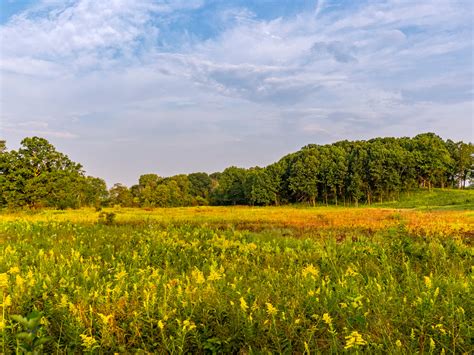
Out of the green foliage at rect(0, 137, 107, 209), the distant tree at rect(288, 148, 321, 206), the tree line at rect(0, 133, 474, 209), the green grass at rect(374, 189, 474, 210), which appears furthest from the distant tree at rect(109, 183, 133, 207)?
the green grass at rect(374, 189, 474, 210)

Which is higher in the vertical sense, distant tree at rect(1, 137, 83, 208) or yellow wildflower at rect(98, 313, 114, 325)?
distant tree at rect(1, 137, 83, 208)

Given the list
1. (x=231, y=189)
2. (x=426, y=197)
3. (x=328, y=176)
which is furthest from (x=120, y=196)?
(x=426, y=197)

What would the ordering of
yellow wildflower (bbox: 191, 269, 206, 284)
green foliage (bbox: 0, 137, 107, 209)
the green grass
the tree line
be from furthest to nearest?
the tree line, the green grass, green foliage (bbox: 0, 137, 107, 209), yellow wildflower (bbox: 191, 269, 206, 284)

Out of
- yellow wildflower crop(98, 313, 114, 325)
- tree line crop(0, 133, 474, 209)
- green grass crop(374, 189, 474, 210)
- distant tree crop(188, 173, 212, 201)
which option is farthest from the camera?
distant tree crop(188, 173, 212, 201)

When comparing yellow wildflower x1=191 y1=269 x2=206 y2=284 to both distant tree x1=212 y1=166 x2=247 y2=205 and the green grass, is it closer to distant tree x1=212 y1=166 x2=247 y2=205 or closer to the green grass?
the green grass

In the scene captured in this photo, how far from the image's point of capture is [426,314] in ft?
11.3

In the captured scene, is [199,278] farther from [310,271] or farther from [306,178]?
[306,178]

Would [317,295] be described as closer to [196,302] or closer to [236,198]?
[196,302]

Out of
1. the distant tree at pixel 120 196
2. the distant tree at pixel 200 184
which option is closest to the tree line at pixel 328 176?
the distant tree at pixel 120 196

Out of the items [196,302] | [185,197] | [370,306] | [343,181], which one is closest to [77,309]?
[196,302]

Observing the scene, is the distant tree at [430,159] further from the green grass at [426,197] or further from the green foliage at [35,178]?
the green foliage at [35,178]

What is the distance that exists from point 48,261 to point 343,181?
7563cm

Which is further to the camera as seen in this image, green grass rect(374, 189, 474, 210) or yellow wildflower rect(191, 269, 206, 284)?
green grass rect(374, 189, 474, 210)

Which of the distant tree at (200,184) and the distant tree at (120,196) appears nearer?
the distant tree at (120,196)
